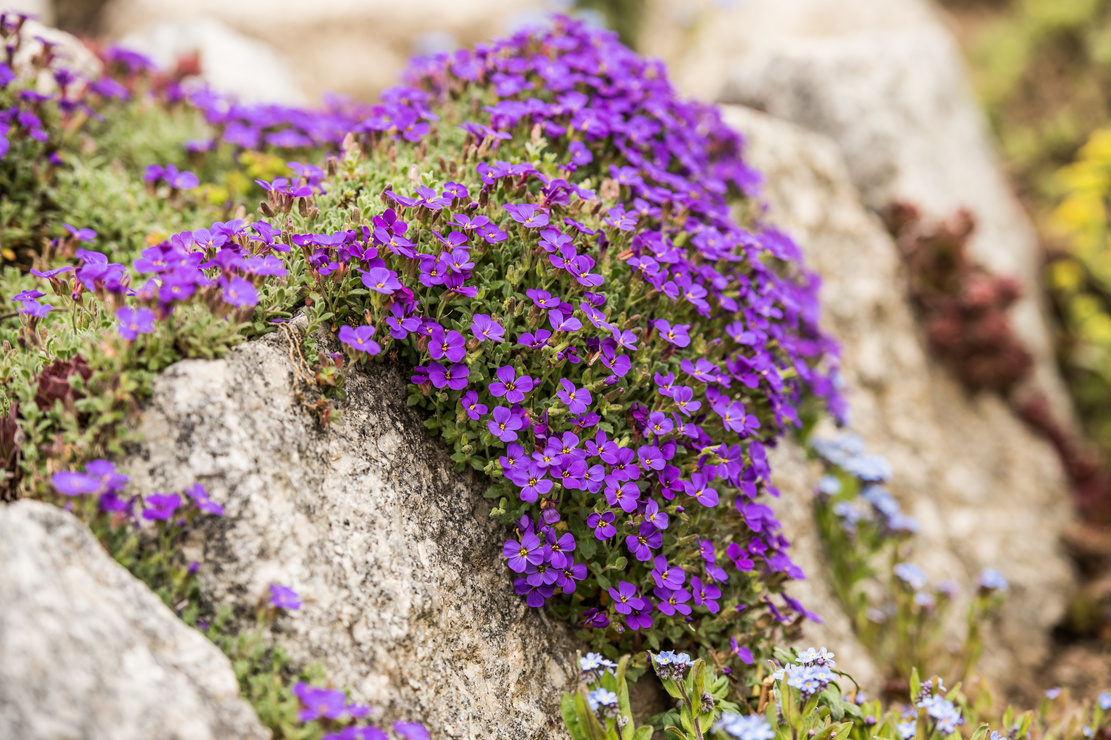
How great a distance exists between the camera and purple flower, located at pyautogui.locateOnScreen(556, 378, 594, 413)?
2934 millimetres

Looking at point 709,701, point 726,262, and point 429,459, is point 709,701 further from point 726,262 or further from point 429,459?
point 726,262

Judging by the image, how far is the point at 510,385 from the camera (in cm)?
293

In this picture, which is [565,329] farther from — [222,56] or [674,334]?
[222,56]

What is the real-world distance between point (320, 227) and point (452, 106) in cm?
147

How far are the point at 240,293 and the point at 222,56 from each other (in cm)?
537

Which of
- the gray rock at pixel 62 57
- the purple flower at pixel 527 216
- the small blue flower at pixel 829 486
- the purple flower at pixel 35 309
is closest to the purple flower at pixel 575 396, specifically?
the purple flower at pixel 527 216

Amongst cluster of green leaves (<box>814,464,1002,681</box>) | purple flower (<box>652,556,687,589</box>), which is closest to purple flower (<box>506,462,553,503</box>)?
purple flower (<box>652,556,687,589</box>)

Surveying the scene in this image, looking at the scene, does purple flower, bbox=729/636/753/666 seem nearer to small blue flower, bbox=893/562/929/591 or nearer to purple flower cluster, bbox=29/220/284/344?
small blue flower, bbox=893/562/929/591

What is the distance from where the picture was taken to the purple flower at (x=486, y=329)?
9.38 ft

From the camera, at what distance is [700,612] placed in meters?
3.23

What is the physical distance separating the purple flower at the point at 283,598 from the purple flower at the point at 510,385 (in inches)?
38.3

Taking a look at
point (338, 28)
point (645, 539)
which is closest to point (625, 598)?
point (645, 539)

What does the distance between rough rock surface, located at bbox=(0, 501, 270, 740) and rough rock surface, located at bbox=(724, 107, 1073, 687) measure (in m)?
4.46

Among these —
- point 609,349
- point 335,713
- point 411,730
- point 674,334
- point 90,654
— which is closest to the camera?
point 90,654
